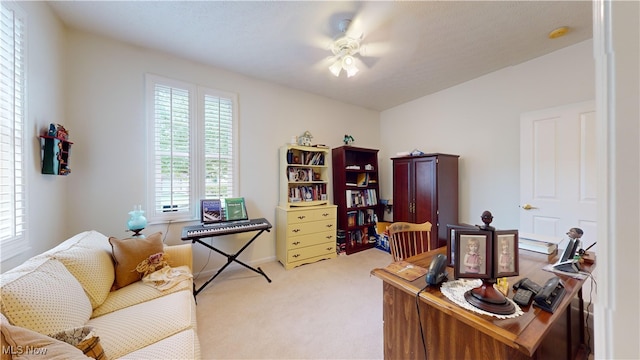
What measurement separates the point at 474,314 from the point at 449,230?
342 millimetres

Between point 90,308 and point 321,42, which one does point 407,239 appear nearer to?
point 321,42

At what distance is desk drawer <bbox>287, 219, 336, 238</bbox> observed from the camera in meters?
3.05

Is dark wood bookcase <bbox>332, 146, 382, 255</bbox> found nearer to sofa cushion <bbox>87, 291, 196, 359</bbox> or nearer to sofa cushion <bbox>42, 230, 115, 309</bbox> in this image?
sofa cushion <bbox>87, 291, 196, 359</bbox>

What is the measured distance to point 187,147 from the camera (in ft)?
8.80

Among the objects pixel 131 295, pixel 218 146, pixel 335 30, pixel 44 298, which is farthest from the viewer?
pixel 218 146

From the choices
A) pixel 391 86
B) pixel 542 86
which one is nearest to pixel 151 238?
pixel 391 86

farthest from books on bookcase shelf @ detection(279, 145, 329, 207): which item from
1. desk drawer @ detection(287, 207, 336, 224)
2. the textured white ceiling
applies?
the textured white ceiling

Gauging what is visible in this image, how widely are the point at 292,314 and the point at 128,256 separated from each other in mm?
1448

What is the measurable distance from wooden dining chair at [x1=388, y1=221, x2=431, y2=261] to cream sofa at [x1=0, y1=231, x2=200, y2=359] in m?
1.50

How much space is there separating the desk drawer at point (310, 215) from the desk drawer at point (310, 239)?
0.74ft

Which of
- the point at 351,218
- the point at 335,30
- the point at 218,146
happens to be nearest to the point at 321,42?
the point at 335,30

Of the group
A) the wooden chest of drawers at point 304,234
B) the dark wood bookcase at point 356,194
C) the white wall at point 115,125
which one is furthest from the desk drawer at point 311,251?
the white wall at point 115,125

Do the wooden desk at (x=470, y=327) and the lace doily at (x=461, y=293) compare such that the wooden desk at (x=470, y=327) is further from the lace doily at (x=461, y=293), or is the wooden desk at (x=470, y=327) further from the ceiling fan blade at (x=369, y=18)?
the ceiling fan blade at (x=369, y=18)

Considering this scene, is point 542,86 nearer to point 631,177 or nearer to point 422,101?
point 422,101
